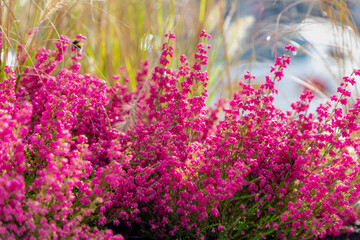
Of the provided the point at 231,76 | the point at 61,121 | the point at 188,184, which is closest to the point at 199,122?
the point at 188,184

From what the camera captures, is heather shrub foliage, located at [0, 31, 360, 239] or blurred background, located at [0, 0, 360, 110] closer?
heather shrub foliage, located at [0, 31, 360, 239]

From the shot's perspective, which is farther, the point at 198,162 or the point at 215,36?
the point at 215,36

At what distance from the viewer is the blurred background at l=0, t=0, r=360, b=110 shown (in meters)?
2.83

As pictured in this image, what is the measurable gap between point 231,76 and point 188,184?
1.83 meters

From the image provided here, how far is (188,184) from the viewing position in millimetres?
1873

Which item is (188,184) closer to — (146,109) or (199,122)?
(199,122)

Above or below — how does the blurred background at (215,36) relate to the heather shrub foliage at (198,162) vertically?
above

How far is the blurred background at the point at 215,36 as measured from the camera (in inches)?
111

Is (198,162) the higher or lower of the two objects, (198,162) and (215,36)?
the lower

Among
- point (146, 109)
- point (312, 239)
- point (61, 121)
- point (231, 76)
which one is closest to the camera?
point (61, 121)

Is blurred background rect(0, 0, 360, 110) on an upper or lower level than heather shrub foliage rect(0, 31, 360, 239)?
upper

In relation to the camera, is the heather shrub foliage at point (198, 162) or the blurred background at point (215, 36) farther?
the blurred background at point (215, 36)

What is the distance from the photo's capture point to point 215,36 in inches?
127

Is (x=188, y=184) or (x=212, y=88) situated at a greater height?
(x=212, y=88)
